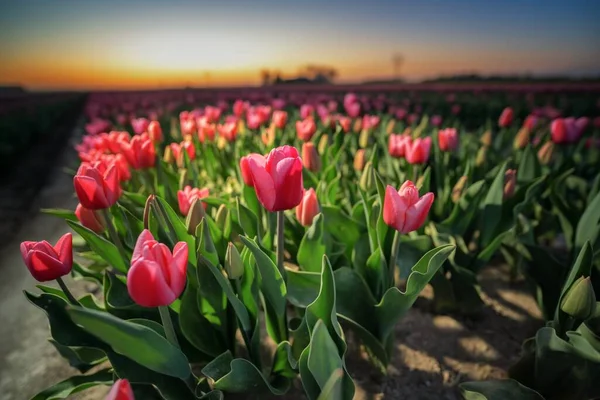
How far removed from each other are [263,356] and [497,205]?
3.99 feet

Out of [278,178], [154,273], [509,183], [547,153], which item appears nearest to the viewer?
[154,273]

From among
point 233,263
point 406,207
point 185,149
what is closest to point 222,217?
point 233,263

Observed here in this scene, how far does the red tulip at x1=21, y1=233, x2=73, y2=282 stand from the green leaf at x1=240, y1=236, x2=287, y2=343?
1.70ft

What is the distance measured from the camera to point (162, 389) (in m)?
1.16

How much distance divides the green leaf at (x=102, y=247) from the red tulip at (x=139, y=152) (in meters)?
0.58

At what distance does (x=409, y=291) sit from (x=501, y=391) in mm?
497

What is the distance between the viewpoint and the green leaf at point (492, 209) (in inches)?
66.6

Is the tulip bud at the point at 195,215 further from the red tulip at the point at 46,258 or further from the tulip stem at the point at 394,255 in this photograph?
the tulip stem at the point at 394,255

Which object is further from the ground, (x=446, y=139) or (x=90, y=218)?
(x=446, y=139)

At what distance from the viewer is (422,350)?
5.69 feet

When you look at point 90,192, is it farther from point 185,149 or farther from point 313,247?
point 185,149

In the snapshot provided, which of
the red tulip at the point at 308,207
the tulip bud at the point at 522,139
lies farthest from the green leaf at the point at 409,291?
the tulip bud at the point at 522,139

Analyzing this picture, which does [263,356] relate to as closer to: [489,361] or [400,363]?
[400,363]

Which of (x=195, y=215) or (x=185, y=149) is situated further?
(x=185, y=149)
